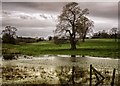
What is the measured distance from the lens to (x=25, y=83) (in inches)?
755

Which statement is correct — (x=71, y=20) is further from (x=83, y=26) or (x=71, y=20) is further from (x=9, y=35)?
(x=9, y=35)

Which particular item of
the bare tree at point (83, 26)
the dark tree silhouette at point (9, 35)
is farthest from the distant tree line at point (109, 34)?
the dark tree silhouette at point (9, 35)

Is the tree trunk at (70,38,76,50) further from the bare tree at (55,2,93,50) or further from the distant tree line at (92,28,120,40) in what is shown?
the distant tree line at (92,28,120,40)

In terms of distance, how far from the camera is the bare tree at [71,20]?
6016 centimetres

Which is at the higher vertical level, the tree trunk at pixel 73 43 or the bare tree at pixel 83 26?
the bare tree at pixel 83 26

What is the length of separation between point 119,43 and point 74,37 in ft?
41.1

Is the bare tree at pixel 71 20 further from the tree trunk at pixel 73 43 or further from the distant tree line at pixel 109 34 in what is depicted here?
the distant tree line at pixel 109 34

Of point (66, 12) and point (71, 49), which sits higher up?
point (66, 12)

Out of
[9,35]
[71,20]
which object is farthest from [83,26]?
[9,35]

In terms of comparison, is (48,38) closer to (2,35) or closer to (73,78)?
(2,35)

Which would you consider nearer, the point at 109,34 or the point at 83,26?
the point at 83,26

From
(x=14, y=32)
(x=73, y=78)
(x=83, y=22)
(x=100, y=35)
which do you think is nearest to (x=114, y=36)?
(x=100, y=35)

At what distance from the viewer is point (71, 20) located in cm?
6053

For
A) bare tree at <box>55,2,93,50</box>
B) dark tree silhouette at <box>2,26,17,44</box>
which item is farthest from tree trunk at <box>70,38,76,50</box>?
dark tree silhouette at <box>2,26,17,44</box>
